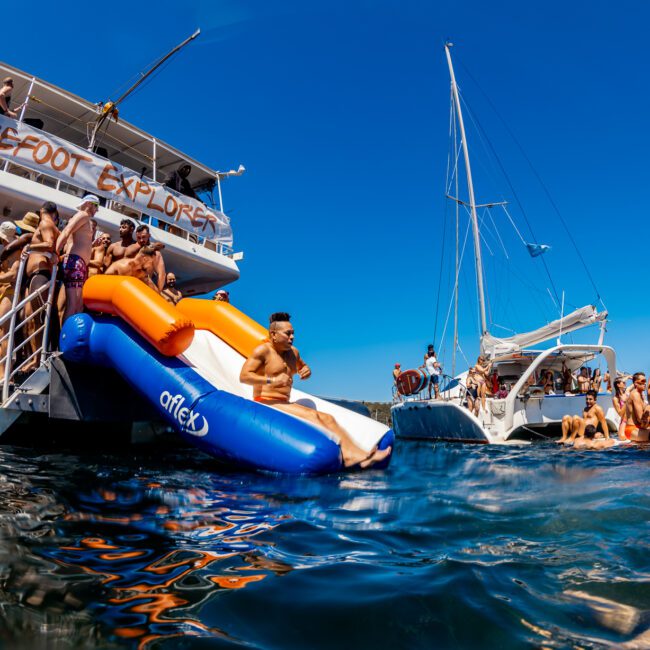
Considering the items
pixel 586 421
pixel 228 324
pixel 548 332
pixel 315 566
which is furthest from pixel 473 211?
pixel 315 566

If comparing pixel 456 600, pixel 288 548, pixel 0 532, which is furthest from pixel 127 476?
pixel 456 600

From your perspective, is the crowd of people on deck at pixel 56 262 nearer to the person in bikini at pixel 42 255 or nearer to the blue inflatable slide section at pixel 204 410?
the person in bikini at pixel 42 255

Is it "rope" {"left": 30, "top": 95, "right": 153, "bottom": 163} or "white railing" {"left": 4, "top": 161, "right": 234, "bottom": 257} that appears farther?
"rope" {"left": 30, "top": 95, "right": 153, "bottom": 163}

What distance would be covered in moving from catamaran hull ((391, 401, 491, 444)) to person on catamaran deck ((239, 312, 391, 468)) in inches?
300

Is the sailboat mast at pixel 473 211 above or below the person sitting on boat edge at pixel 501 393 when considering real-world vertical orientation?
above

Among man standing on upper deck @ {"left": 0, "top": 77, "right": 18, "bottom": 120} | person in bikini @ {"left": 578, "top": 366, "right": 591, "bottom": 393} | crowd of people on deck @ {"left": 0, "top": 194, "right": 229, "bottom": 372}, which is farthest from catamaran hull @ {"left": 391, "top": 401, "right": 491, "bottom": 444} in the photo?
man standing on upper deck @ {"left": 0, "top": 77, "right": 18, "bottom": 120}

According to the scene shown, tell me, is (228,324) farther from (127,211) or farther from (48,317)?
(127,211)

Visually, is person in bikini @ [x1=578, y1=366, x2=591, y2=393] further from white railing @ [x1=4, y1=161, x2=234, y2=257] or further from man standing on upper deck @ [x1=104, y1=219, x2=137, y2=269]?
man standing on upper deck @ [x1=104, y1=219, x2=137, y2=269]

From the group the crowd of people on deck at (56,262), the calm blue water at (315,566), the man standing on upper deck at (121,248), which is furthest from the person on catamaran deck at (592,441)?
the man standing on upper deck at (121,248)

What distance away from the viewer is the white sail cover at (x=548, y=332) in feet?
40.6

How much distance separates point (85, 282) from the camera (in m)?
5.51

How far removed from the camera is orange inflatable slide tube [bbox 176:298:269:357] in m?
5.84

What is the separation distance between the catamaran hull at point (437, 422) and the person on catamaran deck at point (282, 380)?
25.0 ft

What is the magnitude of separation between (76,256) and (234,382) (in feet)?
7.92
